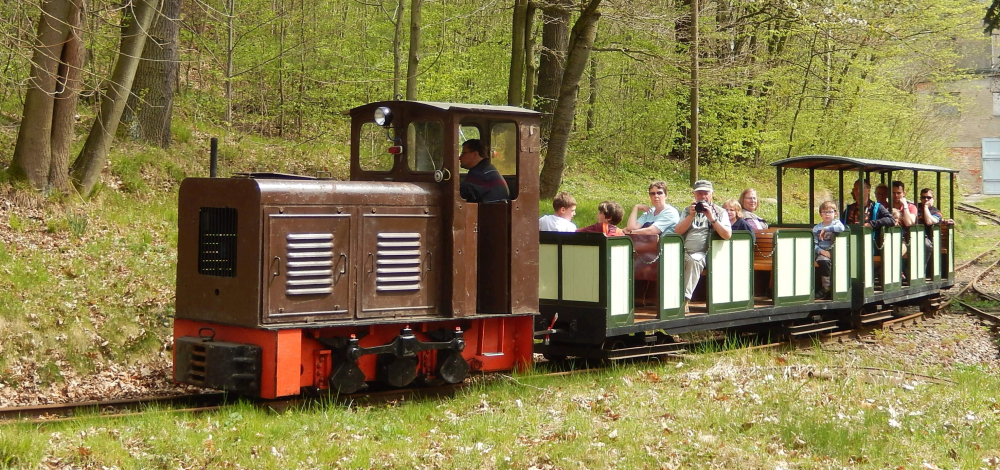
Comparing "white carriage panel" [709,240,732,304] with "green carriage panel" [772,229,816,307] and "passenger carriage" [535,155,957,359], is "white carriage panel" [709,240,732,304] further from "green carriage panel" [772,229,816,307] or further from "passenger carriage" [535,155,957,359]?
"green carriage panel" [772,229,816,307]

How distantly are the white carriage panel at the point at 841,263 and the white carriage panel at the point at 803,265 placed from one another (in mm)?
444

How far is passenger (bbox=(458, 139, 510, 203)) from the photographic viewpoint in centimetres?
795

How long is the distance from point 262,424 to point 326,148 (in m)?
13.9

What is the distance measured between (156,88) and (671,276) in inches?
381

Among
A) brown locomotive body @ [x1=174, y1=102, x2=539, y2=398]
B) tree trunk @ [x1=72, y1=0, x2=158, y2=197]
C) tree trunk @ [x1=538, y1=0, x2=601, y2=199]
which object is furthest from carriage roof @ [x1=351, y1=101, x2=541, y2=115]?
tree trunk @ [x1=538, y1=0, x2=601, y2=199]

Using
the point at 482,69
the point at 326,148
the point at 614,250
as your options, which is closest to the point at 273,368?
the point at 614,250

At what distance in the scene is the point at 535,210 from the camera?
8188 millimetres

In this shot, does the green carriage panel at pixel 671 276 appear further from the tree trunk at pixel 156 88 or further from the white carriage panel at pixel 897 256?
the tree trunk at pixel 156 88

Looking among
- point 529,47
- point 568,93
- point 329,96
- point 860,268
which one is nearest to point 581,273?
point 860,268

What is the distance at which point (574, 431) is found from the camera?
6457 mm

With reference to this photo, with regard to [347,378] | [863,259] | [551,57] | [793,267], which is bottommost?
[347,378]

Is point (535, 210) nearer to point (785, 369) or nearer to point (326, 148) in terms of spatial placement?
point (785, 369)

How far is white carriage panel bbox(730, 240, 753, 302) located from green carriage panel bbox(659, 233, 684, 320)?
0.95 m

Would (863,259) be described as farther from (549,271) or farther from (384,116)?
(384,116)
